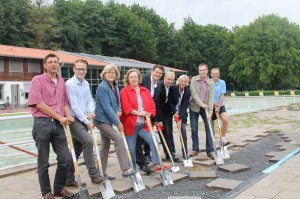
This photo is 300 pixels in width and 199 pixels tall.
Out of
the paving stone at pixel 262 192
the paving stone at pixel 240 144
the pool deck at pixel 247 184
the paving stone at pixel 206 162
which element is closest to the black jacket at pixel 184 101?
the paving stone at pixel 206 162

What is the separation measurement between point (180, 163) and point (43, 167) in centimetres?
279

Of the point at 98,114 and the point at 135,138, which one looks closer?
the point at 98,114

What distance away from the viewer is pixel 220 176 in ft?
17.2

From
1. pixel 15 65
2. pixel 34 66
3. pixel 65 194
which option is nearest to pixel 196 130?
pixel 65 194

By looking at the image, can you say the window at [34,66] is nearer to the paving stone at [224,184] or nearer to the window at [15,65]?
the window at [15,65]

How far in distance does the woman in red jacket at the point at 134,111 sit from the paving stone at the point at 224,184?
821 millimetres

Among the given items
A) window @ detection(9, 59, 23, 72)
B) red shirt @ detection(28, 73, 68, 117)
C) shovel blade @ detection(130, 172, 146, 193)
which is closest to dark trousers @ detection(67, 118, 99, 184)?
red shirt @ detection(28, 73, 68, 117)

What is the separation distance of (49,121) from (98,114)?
0.91 metres

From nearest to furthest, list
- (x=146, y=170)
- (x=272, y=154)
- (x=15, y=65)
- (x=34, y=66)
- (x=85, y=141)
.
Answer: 1. (x=85, y=141)
2. (x=146, y=170)
3. (x=272, y=154)
4. (x=15, y=65)
5. (x=34, y=66)

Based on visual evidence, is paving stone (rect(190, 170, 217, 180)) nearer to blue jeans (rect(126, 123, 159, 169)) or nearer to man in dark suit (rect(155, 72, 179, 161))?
blue jeans (rect(126, 123, 159, 169))

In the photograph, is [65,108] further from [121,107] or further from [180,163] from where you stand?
[180,163]

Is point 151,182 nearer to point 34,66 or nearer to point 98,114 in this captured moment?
point 98,114

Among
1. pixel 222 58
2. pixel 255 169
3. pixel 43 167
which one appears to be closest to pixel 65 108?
pixel 43 167

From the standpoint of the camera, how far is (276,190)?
4238mm
